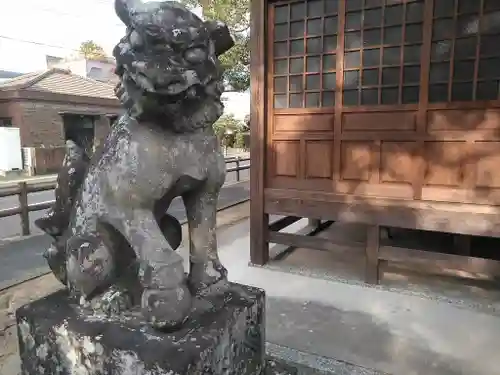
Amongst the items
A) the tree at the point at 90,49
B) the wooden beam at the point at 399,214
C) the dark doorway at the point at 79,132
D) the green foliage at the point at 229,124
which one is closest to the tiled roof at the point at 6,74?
the tree at the point at 90,49

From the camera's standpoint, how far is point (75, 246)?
1304 millimetres

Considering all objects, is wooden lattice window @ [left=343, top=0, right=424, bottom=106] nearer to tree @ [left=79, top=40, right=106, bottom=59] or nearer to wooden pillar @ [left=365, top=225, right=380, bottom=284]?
wooden pillar @ [left=365, top=225, right=380, bottom=284]

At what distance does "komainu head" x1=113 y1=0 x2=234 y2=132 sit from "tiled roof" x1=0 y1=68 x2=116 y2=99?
1523cm

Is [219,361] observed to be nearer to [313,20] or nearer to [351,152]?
[351,152]

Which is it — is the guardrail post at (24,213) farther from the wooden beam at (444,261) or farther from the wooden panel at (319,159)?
the wooden beam at (444,261)

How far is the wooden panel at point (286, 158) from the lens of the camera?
3.87 metres

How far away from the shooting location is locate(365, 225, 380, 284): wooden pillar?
11.9 ft

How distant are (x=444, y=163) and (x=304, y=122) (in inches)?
48.9

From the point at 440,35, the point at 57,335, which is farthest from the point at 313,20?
the point at 57,335

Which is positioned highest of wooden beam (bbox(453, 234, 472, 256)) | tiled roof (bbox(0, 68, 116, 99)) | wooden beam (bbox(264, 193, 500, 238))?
tiled roof (bbox(0, 68, 116, 99))

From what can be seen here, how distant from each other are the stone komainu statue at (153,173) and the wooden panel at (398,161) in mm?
2399

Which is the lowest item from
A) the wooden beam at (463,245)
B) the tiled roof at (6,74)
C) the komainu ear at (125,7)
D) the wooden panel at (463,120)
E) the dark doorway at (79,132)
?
the wooden beam at (463,245)

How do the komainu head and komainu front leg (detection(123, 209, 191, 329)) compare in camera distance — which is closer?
the komainu head

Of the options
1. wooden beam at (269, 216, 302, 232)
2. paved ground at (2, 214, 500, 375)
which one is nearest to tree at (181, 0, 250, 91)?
wooden beam at (269, 216, 302, 232)
